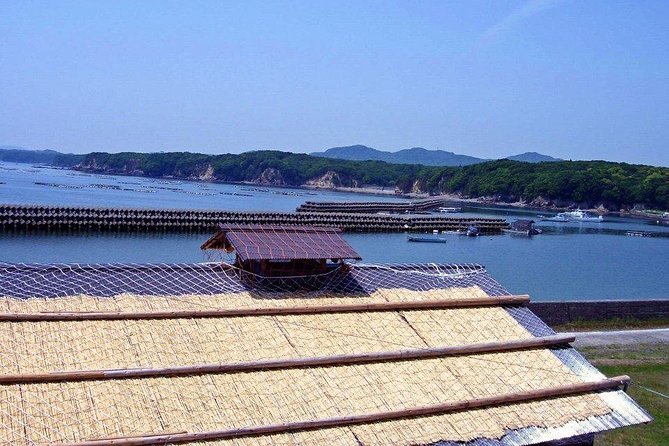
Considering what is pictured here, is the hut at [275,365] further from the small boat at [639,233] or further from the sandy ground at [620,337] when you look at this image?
the small boat at [639,233]

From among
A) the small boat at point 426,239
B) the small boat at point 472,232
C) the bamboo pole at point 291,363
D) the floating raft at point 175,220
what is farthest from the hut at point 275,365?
the small boat at point 472,232

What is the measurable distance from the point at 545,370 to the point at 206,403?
611 centimetres

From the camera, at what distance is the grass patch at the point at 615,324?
23516 mm

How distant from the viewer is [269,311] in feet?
38.4

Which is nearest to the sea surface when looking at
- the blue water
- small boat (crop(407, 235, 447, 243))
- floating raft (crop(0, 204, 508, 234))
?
small boat (crop(407, 235, 447, 243))

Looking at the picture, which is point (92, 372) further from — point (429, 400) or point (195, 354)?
point (429, 400)

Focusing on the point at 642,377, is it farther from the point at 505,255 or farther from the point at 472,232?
the point at 472,232

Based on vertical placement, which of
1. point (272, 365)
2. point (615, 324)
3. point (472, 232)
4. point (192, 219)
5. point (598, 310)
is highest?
point (272, 365)

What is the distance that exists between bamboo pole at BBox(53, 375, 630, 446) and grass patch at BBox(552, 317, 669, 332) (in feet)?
38.9

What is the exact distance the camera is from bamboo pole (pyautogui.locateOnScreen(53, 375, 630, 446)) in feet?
27.4

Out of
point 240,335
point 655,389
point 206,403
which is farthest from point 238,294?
point 655,389

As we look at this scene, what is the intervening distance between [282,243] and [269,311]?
2362 mm

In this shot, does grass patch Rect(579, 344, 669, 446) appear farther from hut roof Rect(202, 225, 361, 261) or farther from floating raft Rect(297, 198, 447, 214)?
floating raft Rect(297, 198, 447, 214)

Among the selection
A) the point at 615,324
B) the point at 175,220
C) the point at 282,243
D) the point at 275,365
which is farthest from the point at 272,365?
the point at 175,220
